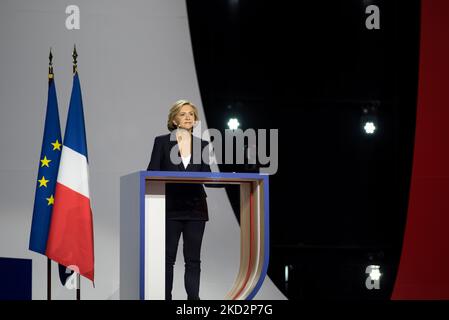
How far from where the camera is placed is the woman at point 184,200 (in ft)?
16.4

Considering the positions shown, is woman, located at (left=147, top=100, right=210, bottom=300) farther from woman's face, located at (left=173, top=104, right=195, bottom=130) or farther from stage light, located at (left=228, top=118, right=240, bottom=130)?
stage light, located at (left=228, top=118, right=240, bottom=130)

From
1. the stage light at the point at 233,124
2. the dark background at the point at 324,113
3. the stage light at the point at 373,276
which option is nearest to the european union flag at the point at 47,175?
the dark background at the point at 324,113

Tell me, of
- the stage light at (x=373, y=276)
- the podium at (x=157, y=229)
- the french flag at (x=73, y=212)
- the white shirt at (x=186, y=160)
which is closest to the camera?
the podium at (x=157, y=229)

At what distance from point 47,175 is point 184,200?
1169mm

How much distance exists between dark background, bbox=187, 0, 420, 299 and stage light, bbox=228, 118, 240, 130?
5 centimetres

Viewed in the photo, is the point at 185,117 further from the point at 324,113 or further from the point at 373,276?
the point at 373,276

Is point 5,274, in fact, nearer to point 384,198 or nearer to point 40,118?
point 40,118

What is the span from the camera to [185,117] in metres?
5.04

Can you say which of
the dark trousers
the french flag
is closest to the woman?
the dark trousers

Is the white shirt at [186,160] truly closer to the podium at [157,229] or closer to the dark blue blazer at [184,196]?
the dark blue blazer at [184,196]

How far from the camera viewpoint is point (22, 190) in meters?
6.06

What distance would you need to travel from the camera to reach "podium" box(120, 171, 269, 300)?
459cm

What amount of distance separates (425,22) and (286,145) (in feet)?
4.89

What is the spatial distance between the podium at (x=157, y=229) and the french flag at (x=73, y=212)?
0.54 meters
